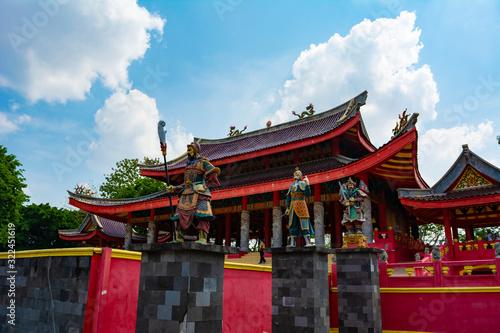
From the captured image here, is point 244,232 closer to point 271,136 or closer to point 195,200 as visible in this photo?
point 271,136

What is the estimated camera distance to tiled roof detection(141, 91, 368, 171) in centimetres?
2302

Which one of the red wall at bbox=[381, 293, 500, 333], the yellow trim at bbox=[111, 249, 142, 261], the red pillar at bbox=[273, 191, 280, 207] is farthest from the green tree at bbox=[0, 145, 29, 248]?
the red wall at bbox=[381, 293, 500, 333]

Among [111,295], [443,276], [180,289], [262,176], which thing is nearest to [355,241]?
[443,276]

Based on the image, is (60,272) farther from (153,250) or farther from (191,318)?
(191,318)

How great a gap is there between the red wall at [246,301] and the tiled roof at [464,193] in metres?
8.69

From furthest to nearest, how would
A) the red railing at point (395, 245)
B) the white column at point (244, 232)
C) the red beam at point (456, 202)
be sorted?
the white column at point (244, 232) → the red railing at point (395, 245) → the red beam at point (456, 202)

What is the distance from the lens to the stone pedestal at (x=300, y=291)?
7566 mm

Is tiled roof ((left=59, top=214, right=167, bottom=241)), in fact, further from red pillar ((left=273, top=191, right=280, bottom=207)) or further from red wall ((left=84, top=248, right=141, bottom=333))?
red wall ((left=84, top=248, right=141, bottom=333))

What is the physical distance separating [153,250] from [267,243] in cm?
1602

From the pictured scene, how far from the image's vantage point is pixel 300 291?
777 cm

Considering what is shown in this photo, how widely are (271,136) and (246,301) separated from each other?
18104 millimetres

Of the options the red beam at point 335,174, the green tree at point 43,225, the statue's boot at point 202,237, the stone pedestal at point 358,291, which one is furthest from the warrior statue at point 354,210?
the green tree at point 43,225

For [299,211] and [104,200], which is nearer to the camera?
[299,211]

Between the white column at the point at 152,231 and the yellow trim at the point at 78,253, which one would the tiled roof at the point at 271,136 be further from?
the yellow trim at the point at 78,253
